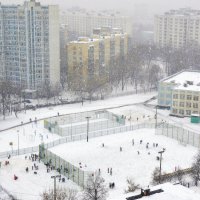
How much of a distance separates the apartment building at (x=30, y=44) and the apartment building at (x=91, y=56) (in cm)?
438

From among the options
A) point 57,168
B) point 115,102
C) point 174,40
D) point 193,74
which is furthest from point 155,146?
point 174,40

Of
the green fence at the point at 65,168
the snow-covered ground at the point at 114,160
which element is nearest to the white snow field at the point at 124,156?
the snow-covered ground at the point at 114,160

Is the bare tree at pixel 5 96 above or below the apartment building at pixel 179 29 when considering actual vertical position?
below

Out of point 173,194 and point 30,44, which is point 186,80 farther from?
point 173,194

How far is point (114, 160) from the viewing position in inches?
1483

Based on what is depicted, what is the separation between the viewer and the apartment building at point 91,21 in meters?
126

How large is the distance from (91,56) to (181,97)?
2097 centimetres

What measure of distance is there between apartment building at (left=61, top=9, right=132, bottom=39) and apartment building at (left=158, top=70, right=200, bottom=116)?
66439 mm

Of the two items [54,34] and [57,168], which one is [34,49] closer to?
[54,34]

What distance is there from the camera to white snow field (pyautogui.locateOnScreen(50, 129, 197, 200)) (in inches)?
1364

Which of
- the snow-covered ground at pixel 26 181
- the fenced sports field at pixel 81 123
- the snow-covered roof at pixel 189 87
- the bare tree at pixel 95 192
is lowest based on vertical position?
the snow-covered ground at pixel 26 181

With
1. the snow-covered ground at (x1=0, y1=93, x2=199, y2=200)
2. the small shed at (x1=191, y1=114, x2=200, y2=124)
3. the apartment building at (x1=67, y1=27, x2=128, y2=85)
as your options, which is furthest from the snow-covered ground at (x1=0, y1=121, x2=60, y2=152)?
the apartment building at (x1=67, y1=27, x2=128, y2=85)

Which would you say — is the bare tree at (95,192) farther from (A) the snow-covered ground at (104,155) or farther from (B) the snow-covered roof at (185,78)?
(B) the snow-covered roof at (185,78)

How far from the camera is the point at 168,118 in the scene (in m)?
53.1
